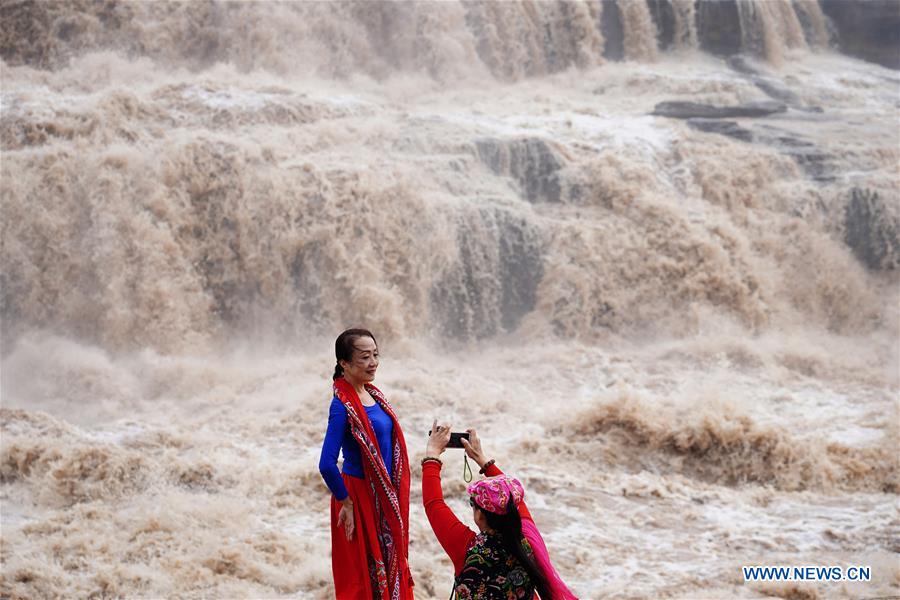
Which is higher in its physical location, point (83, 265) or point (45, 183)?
point (45, 183)

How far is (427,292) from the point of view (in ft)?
38.3

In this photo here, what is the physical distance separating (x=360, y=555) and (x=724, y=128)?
498 inches

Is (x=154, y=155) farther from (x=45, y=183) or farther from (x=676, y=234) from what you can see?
(x=676, y=234)

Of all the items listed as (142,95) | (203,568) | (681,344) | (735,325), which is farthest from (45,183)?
(735,325)

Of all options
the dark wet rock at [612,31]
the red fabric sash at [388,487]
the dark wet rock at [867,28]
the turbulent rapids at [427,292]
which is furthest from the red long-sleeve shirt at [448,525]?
the dark wet rock at [867,28]

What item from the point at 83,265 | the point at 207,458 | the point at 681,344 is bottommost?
the point at 681,344

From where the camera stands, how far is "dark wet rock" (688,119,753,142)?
1442 cm

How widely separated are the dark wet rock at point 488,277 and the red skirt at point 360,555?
8.36m

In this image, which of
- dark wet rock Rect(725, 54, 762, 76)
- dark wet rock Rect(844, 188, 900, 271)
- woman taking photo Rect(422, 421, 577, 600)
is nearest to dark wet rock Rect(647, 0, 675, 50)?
dark wet rock Rect(725, 54, 762, 76)

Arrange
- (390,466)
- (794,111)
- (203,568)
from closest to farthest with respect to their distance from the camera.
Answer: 1. (390,466)
2. (203,568)
3. (794,111)

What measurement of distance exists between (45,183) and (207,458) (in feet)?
15.3

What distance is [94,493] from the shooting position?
6879 millimetres

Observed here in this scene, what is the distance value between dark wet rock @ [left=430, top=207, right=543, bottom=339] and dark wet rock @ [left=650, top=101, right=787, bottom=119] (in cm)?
433

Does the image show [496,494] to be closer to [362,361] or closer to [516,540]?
[516,540]
